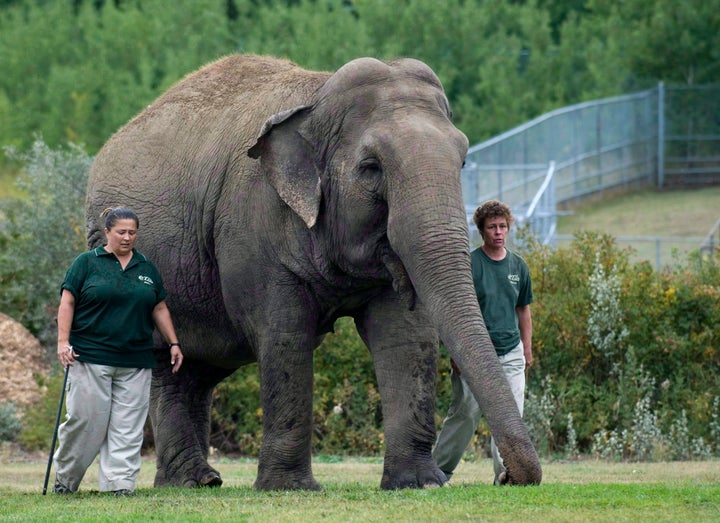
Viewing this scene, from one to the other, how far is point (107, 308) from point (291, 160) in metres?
1.75

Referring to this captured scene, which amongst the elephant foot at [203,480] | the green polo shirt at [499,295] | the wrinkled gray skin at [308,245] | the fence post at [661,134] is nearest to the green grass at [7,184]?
the fence post at [661,134]

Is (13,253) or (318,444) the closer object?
(318,444)

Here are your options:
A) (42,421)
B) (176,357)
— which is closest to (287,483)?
(176,357)

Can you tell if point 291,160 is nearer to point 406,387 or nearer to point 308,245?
point 308,245

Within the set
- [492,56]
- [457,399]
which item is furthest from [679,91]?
[457,399]

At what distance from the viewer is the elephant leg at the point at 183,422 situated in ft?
41.4

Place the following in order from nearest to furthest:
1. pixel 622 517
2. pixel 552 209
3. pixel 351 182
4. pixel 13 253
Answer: pixel 622 517, pixel 351 182, pixel 13 253, pixel 552 209

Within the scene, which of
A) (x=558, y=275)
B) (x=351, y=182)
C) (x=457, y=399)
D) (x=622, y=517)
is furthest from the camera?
(x=558, y=275)

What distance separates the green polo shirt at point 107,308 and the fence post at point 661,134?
36.4 metres

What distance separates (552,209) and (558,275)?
15034mm

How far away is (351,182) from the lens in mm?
10727

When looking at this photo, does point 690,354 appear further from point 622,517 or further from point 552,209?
point 552,209

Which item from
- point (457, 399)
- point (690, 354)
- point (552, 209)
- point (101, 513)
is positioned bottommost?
point (101, 513)

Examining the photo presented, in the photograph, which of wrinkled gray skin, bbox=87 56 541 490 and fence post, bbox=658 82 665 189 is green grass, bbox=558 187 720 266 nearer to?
fence post, bbox=658 82 665 189
